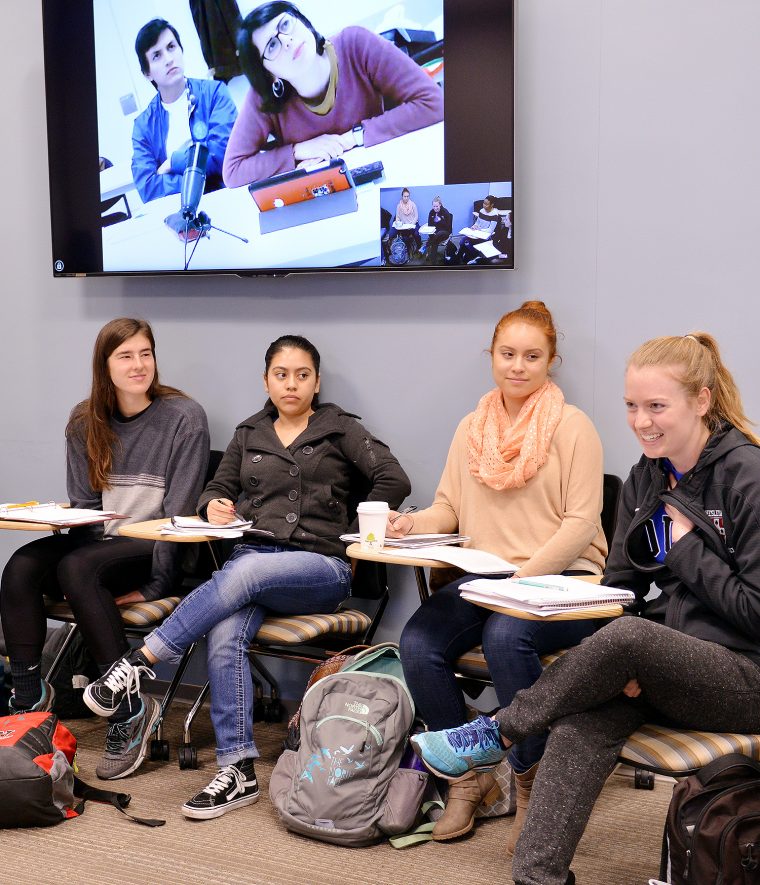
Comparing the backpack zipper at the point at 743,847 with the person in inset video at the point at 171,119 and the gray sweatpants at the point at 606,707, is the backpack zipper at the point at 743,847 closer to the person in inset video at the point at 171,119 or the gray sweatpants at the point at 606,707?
the gray sweatpants at the point at 606,707

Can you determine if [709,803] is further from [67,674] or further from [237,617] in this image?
[67,674]

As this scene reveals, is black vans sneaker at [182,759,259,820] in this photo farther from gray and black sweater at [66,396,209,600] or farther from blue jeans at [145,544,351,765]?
gray and black sweater at [66,396,209,600]

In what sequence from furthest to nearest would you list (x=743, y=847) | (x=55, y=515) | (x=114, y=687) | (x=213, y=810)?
(x=55, y=515)
(x=114, y=687)
(x=213, y=810)
(x=743, y=847)

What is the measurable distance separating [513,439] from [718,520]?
2.77ft

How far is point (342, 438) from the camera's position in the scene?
347 centimetres

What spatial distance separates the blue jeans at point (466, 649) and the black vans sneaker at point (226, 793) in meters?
0.58

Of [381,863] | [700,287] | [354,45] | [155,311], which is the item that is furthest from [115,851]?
[354,45]

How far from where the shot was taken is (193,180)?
380 centimetres

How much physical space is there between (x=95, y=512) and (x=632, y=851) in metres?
1.91

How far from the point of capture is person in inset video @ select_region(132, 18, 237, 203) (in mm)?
3730

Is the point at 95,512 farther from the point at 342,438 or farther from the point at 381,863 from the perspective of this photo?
the point at 381,863

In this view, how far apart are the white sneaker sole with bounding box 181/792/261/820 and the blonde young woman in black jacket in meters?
0.95

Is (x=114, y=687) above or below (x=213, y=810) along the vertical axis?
above

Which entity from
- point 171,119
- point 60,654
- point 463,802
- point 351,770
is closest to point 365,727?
point 351,770
